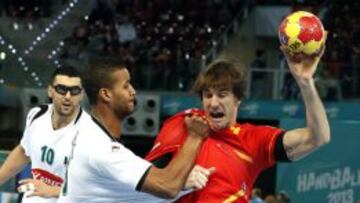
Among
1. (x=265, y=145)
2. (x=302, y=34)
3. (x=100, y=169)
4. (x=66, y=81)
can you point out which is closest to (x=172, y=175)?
(x=100, y=169)

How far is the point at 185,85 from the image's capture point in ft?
62.0

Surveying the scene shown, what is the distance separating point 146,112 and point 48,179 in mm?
11336

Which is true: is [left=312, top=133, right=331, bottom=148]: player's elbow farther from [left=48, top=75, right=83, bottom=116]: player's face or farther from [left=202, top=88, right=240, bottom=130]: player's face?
[left=48, top=75, right=83, bottom=116]: player's face

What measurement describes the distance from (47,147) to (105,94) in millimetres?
2425

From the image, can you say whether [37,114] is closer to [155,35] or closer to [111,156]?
[111,156]

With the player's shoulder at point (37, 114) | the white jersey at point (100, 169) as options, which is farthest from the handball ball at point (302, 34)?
the player's shoulder at point (37, 114)

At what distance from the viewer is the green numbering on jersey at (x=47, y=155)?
24.3 feet

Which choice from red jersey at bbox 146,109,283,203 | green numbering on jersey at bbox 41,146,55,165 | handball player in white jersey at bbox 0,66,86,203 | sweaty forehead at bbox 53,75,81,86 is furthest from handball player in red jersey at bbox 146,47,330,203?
sweaty forehead at bbox 53,75,81,86

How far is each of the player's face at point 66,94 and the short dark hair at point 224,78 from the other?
2439mm

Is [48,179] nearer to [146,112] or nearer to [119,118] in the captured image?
[119,118]

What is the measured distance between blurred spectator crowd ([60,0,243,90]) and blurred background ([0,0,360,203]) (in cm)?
3

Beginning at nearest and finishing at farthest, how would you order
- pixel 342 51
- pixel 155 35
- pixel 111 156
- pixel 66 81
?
pixel 111 156
pixel 66 81
pixel 342 51
pixel 155 35

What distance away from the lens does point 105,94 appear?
5.16m

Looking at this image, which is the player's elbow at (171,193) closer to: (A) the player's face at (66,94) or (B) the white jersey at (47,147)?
(B) the white jersey at (47,147)
